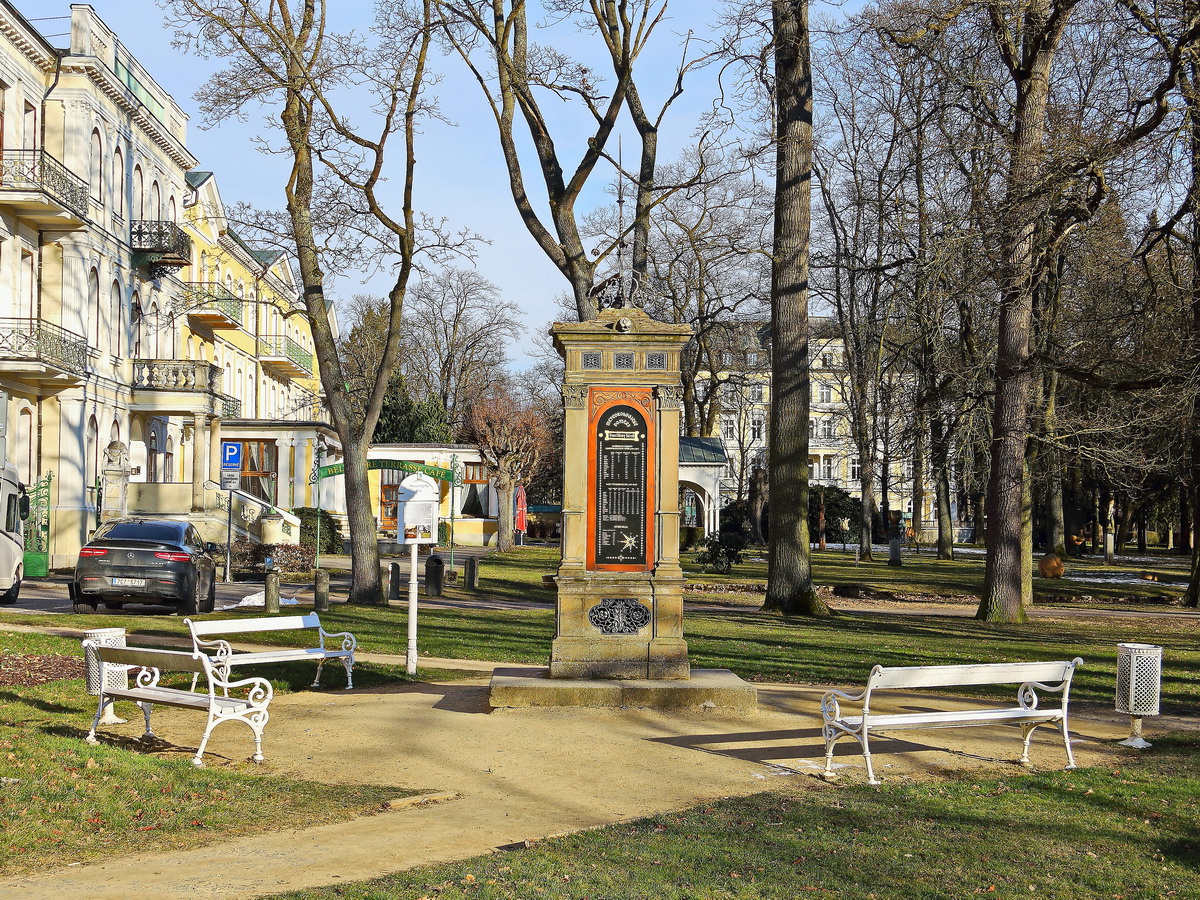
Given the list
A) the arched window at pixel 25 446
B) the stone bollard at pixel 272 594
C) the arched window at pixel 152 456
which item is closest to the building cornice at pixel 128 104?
the arched window at pixel 25 446

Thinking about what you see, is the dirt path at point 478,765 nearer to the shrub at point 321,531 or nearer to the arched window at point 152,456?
the arched window at point 152,456

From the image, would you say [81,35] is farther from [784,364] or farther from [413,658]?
[413,658]

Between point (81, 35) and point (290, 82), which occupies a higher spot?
point (81, 35)

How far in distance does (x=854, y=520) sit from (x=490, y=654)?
177 feet

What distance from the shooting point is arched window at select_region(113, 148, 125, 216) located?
104 feet

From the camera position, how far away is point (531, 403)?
78438 mm

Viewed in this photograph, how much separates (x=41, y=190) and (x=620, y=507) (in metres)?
20.1

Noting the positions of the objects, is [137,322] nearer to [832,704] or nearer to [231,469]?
[231,469]

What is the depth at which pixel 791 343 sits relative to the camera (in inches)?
830

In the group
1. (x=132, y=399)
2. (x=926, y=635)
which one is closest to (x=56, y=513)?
(x=132, y=399)

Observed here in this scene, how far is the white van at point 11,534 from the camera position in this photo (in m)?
19.6

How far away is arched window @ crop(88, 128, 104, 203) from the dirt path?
22.4 m

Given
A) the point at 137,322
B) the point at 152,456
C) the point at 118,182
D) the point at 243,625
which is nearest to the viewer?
the point at 243,625

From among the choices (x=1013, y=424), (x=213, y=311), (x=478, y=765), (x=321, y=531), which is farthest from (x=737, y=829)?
(x=213, y=311)
